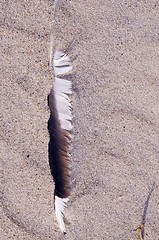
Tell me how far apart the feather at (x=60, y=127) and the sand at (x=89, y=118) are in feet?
0.09

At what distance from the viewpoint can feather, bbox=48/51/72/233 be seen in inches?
70.4

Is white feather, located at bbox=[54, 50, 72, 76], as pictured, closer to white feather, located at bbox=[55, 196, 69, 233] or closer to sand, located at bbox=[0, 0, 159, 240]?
sand, located at bbox=[0, 0, 159, 240]

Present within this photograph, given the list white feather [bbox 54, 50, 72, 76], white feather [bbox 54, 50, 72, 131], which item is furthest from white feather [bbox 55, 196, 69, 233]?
white feather [bbox 54, 50, 72, 76]

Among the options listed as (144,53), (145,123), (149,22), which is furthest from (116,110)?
(149,22)

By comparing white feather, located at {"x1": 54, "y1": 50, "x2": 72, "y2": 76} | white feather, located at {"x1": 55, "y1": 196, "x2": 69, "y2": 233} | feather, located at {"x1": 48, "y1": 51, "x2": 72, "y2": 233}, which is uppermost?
white feather, located at {"x1": 54, "y1": 50, "x2": 72, "y2": 76}

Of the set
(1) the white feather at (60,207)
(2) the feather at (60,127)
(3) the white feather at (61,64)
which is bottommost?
(1) the white feather at (60,207)

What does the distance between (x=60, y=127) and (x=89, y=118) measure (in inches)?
4.6

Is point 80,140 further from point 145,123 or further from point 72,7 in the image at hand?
point 72,7

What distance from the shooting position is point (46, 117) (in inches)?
71.4

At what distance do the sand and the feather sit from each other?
0.09 ft

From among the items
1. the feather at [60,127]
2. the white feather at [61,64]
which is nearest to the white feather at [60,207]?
the feather at [60,127]

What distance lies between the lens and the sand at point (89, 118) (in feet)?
5.93

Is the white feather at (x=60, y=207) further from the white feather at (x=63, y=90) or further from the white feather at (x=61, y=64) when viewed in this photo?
the white feather at (x=61, y=64)

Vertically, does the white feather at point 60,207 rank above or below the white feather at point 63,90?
below
